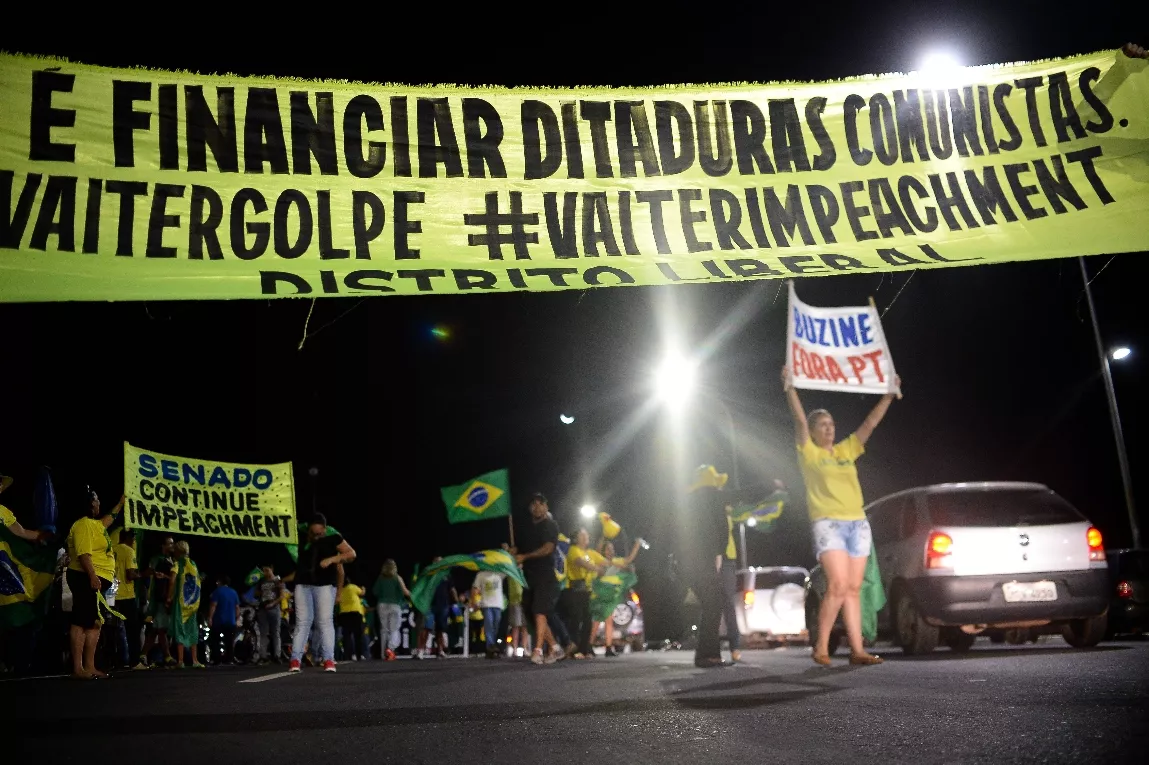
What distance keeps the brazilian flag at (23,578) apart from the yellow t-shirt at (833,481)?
28.6 feet

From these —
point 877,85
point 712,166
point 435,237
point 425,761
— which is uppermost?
point 877,85

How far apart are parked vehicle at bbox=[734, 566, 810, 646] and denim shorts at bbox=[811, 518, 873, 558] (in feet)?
27.2

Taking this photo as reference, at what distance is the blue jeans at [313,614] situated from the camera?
12.5 metres

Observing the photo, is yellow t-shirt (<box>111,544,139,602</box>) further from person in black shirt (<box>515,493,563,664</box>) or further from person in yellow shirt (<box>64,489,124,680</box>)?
person in black shirt (<box>515,493,563,664</box>)

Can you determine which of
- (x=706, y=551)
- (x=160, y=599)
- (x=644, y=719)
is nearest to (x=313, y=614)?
(x=160, y=599)

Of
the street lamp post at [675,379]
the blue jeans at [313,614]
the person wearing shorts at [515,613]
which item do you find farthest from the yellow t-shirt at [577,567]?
the street lamp post at [675,379]

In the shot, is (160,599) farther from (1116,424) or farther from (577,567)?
(1116,424)

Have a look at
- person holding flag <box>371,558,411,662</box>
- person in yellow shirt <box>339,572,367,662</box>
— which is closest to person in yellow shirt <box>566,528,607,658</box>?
person in yellow shirt <box>339,572,367,662</box>

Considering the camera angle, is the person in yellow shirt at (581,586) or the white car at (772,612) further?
the white car at (772,612)

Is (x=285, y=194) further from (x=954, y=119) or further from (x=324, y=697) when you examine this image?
(x=324, y=697)

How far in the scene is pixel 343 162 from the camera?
5125mm

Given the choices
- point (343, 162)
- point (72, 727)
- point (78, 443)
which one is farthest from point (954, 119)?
point (78, 443)

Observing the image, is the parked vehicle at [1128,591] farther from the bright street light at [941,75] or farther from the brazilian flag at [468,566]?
the bright street light at [941,75]

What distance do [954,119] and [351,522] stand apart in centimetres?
4362
